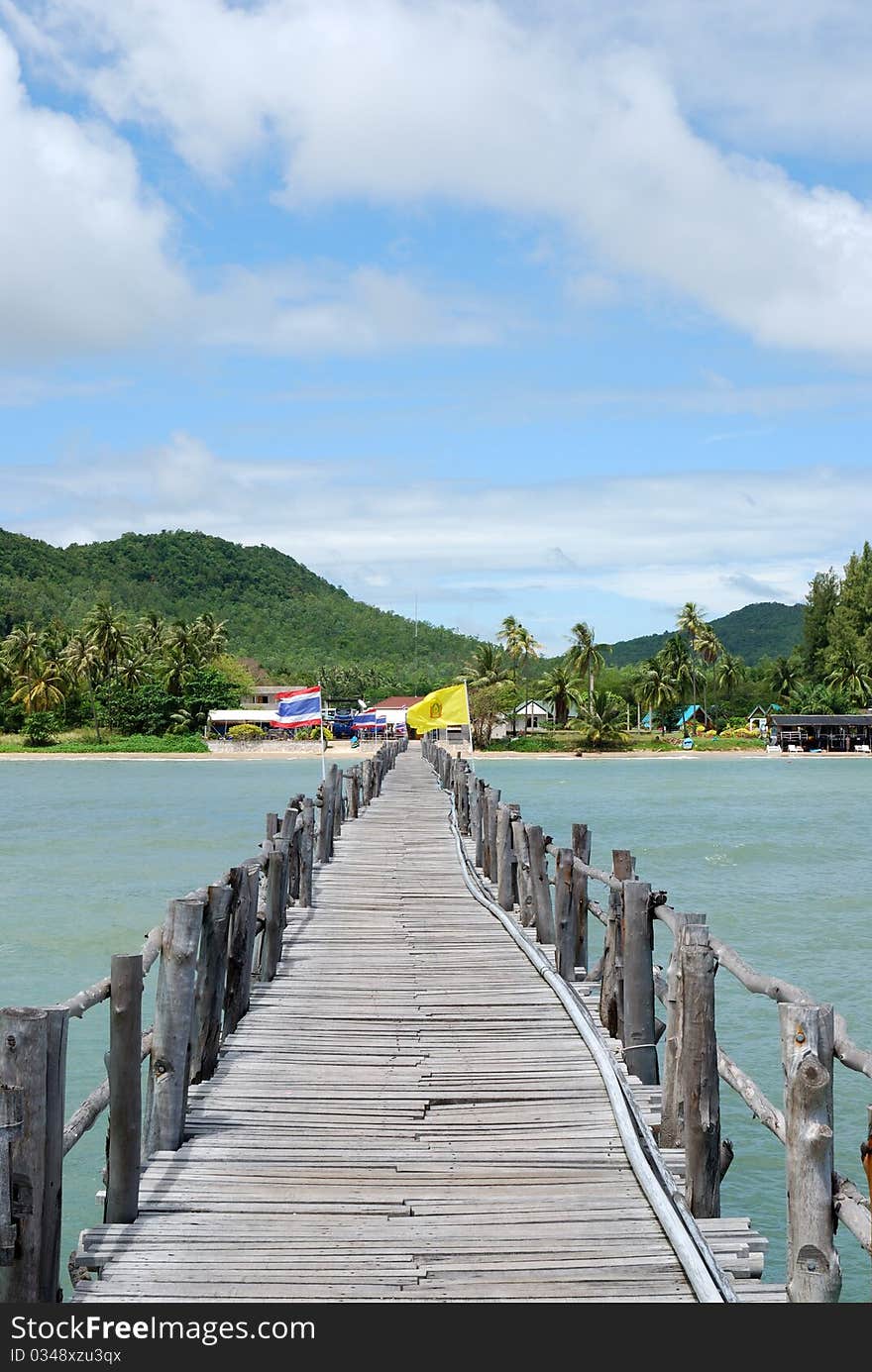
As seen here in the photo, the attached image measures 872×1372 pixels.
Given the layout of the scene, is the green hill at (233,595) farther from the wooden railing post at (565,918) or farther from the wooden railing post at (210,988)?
the wooden railing post at (210,988)

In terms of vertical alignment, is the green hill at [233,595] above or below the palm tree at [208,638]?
above

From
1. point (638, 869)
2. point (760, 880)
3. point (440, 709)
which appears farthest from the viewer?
point (638, 869)

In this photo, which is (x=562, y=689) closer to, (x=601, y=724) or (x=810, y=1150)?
(x=601, y=724)

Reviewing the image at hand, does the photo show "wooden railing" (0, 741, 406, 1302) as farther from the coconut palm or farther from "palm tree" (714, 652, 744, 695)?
"palm tree" (714, 652, 744, 695)

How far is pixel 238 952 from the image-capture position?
30.0ft

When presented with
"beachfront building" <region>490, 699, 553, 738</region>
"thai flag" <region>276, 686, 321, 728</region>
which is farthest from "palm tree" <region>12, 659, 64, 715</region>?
"thai flag" <region>276, 686, 321, 728</region>

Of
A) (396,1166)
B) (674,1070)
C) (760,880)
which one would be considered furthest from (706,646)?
(396,1166)

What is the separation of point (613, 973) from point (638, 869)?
27120mm

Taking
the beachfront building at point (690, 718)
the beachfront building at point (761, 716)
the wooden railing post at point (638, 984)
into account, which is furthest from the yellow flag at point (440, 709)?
the beachfront building at point (690, 718)

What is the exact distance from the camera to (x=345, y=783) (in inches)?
1051

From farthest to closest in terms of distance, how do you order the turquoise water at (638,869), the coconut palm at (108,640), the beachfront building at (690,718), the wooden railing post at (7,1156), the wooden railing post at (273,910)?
the beachfront building at (690,718) → the coconut palm at (108,640) → the turquoise water at (638,869) → the wooden railing post at (273,910) → the wooden railing post at (7,1156)

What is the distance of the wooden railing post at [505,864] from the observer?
14.9 metres

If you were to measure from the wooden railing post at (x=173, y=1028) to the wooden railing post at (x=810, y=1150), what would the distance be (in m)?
3.13
